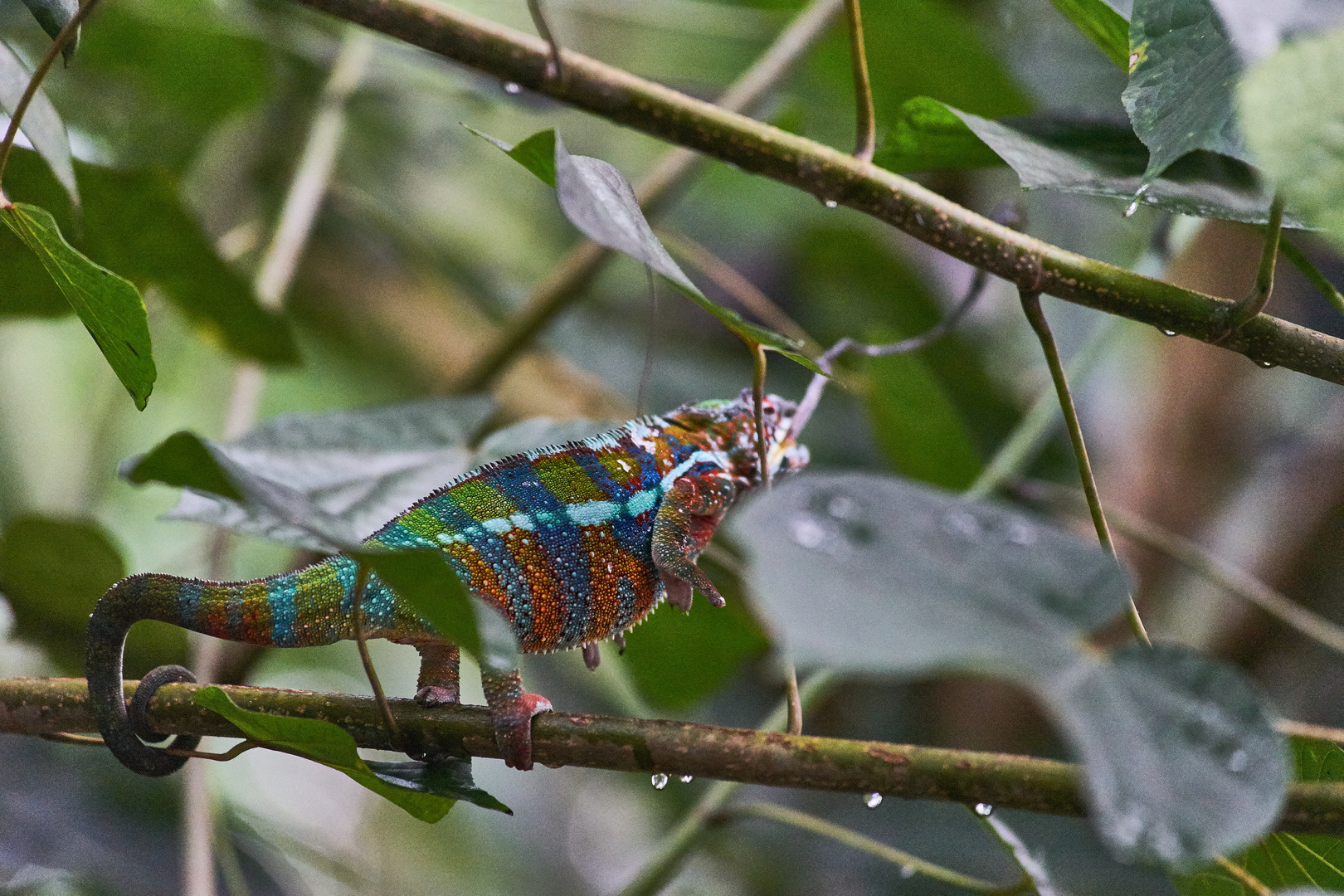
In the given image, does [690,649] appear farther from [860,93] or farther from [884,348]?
[860,93]

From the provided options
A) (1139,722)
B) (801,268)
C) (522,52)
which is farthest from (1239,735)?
(801,268)

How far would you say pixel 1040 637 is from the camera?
0.44 meters

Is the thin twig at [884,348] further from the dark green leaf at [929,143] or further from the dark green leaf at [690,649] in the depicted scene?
the dark green leaf at [690,649]

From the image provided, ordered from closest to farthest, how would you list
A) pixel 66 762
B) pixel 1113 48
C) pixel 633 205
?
pixel 633 205 → pixel 1113 48 → pixel 66 762

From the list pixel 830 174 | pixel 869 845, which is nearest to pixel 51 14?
pixel 830 174

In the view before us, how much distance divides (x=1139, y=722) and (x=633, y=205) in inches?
17.0

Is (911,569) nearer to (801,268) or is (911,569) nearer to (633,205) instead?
(633,205)

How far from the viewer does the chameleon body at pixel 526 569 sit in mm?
853

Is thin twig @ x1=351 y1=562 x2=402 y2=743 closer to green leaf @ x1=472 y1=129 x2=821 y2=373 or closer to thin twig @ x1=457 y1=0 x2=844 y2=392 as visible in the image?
green leaf @ x1=472 y1=129 x2=821 y2=373

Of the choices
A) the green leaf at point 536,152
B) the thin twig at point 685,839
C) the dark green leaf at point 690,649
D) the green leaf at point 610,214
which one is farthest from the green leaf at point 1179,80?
the dark green leaf at point 690,649

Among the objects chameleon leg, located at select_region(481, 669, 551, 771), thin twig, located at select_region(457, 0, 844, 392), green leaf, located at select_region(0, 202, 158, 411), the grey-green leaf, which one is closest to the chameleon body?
chameleon leg, located at select_region(481, 669, 551, 771)

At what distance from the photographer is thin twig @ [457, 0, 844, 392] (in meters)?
1.70

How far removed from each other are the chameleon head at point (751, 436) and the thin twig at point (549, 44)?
0.48 meters

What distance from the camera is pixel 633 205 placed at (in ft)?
Result: 2.30
